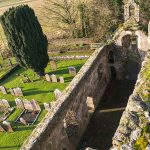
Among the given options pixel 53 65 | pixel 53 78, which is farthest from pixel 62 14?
pixel 53 78

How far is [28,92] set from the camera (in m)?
25.4

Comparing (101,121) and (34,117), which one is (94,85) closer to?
(101,121)

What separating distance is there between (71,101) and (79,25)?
1934cm

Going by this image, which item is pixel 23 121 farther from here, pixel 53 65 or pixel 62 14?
pixel 62 14

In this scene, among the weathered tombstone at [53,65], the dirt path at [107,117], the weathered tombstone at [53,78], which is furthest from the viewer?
the weathered tombstone at [53,65]

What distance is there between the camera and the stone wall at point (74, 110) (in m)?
13.8

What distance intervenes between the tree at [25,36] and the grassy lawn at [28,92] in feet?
6.34

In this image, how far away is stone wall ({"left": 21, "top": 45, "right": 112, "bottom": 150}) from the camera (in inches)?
543

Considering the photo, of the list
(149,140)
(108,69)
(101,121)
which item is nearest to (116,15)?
(108,69)

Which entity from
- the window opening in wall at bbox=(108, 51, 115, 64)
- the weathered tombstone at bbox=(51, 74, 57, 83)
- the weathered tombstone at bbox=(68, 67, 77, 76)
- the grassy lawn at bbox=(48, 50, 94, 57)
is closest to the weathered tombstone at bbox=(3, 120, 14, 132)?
the weathered tombstone at bbox=(51, 74, 57, 83)

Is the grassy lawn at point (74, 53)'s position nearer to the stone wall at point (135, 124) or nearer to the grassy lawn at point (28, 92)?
the grassy lawn at point (28, 92)

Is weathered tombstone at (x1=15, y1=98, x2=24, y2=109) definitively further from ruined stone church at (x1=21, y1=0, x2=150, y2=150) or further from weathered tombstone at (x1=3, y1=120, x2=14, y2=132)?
ruined stone church at (x1=21, y1=0, x2=150, y2=150)

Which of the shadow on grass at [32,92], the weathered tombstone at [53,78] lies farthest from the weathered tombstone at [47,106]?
the weathered tombstone at [53,78]

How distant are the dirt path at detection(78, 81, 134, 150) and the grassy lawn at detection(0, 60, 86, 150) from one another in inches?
169
